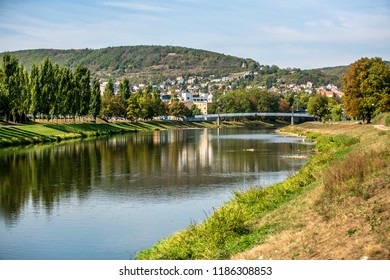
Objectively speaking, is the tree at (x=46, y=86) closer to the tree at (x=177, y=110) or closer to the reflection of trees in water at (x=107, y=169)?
the reflection of trees in water at (x=107, y=169)

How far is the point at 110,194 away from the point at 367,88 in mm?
46873

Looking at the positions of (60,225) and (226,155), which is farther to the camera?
(226,155)

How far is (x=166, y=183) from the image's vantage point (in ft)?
111

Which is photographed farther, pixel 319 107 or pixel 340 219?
pixel 319 107

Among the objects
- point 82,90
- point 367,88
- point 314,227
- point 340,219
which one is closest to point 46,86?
point 82,90

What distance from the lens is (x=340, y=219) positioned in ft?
48.0

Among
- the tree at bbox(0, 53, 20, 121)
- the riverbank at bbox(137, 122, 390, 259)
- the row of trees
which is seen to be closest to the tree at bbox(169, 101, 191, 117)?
the row of trees

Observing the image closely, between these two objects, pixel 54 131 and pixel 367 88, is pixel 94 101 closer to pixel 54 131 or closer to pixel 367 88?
pixel 54 131

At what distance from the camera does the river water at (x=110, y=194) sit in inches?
797

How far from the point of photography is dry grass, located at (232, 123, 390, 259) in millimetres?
12523

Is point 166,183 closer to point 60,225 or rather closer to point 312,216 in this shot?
point 60,225

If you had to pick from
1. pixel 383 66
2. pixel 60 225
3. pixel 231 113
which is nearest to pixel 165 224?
pixel 60 225
